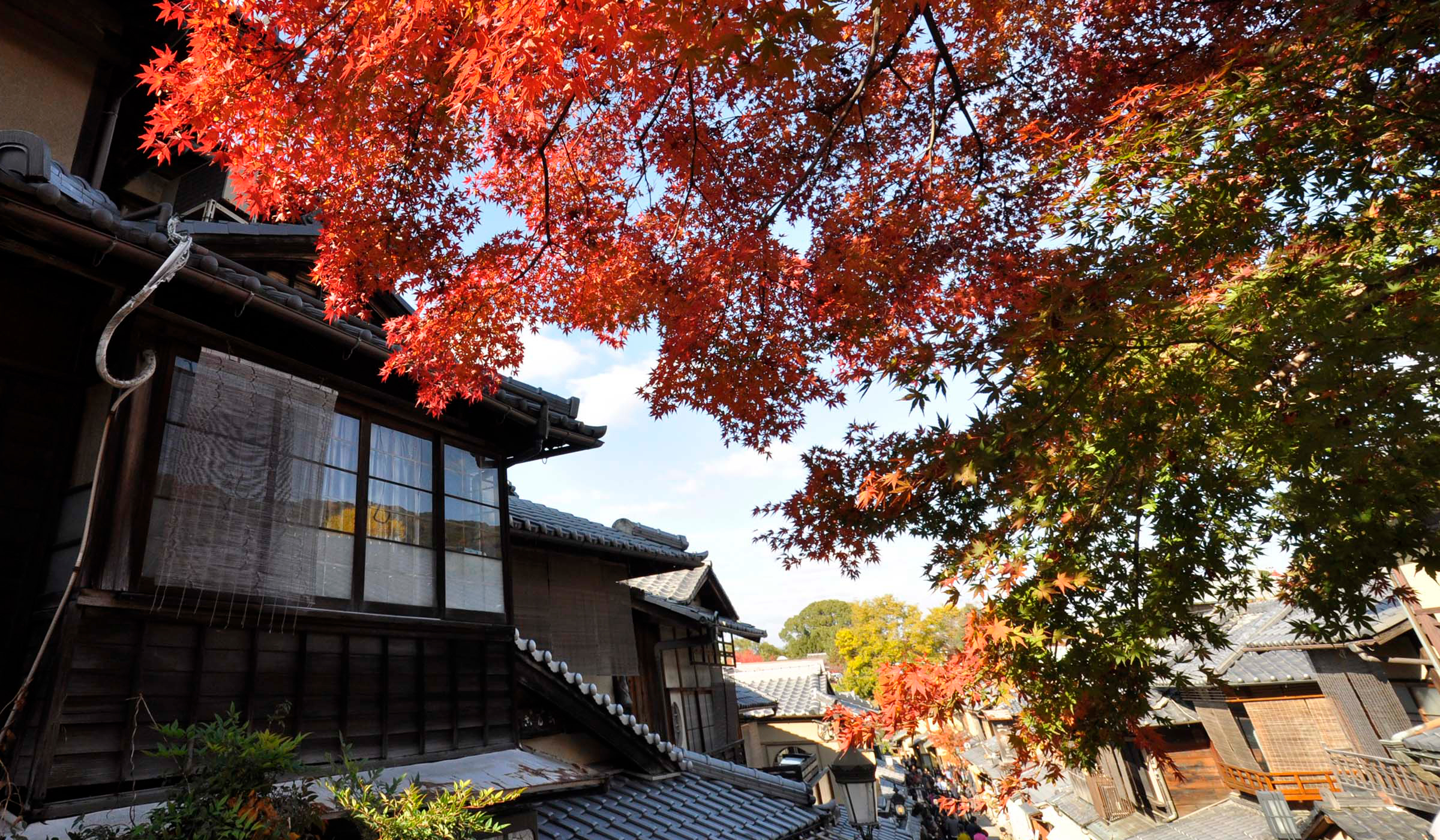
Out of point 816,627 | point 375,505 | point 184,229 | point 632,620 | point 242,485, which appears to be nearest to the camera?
point 242,485

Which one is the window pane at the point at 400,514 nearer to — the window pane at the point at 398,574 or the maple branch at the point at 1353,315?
the window pane at the point at 398,574

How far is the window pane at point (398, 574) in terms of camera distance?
21.4 feet

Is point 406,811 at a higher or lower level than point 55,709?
lower

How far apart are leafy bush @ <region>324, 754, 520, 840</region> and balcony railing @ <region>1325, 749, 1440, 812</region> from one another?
61.4ft

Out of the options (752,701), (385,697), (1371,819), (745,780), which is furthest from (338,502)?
(752,701)

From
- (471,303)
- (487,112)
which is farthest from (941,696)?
(487,112)

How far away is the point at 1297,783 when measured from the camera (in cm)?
1856

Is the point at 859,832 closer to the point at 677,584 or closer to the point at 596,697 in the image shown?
the point at 677,584

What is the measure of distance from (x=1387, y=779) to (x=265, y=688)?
76.7 ft

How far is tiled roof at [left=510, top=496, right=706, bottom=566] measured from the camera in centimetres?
998

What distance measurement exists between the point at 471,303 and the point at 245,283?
5.71 feet

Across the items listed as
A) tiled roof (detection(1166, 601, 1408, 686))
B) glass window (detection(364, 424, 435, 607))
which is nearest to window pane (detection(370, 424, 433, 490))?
glass window (detection(364, 424, 435, 607))

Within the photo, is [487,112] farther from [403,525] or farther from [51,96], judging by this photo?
[51,96]

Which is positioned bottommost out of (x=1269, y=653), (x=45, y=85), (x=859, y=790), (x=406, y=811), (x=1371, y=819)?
(x=1371, y=819)
